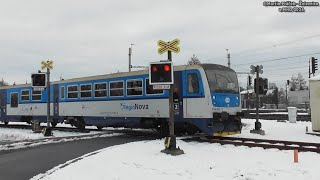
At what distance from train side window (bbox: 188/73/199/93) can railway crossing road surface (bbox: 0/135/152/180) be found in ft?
11.5

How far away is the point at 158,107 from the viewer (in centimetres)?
1695

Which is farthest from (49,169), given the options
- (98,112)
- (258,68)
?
(258,68)

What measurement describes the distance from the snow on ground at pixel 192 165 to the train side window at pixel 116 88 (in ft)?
20.0

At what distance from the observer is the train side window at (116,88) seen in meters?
18.8

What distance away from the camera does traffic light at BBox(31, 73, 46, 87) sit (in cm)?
1977

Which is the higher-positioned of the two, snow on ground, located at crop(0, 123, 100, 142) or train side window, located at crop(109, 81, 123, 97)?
train side window, located at crop(109, 81, 123, 97)

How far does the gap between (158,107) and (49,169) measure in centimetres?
730

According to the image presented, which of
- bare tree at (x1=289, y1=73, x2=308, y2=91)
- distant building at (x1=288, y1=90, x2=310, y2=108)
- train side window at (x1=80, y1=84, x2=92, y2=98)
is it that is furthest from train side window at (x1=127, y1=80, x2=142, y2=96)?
bare tree at (x1=289, y1=73, x2=308, y2=91)

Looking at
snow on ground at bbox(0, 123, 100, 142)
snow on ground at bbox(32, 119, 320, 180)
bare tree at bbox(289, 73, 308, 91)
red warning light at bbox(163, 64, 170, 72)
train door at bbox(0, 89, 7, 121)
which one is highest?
bare tree at bbox(289, 73, 308, 91)

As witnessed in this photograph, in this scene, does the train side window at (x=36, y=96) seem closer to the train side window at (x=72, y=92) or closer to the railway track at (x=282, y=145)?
the train side window at (x=72, y=92)

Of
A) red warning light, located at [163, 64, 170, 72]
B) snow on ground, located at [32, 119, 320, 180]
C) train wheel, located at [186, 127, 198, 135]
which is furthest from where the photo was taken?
train wheel, located at [186, 127, 198, 135]

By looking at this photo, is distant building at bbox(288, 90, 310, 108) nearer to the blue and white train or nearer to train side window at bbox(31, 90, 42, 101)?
train side window at bbox(31, 90, 42, 101)

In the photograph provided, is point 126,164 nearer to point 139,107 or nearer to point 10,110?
point 139,107

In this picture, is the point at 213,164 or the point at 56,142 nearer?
the point at 213,164
